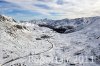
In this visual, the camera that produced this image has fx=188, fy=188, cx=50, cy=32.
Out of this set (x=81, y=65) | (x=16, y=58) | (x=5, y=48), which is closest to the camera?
(x=81, y=65)

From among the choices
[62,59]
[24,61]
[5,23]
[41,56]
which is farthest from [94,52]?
[5,23]

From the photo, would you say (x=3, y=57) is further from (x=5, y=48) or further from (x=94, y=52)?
(x=94, y=52)

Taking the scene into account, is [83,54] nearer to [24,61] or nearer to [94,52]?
[94,52]

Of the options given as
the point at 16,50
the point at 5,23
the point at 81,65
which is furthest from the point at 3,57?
the point at 5,23

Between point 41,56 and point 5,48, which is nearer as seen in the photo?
point 41,56

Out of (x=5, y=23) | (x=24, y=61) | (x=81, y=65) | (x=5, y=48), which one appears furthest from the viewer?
(x=5, y=23)

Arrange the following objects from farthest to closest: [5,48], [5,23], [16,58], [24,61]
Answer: [5,23] → [5,48] → [16,58] → [24,61]

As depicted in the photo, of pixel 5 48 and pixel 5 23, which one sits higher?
pixel 5 23

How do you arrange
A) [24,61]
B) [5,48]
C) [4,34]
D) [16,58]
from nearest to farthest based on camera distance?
[24,61], [16,58], [5,48], [4,34]

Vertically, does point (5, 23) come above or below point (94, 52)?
above
